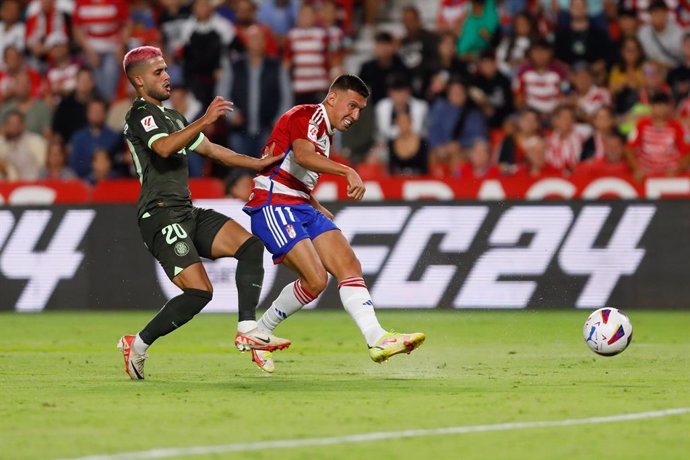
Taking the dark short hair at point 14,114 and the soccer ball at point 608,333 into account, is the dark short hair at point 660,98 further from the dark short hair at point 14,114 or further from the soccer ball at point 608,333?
the dark short hair at point 14,114

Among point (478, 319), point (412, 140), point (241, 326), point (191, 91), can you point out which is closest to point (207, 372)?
point (241, 326)

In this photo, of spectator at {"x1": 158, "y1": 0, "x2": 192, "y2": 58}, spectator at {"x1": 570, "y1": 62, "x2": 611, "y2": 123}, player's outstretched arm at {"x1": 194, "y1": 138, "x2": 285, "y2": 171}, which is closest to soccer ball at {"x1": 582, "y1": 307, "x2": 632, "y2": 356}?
player's outstretched arm at {"x1": 194, "y1": 138, "x2": 285, "y2": 171}

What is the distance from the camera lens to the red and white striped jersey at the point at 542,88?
19.1 meters

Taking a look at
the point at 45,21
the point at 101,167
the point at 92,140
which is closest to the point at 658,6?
the point at 101,167

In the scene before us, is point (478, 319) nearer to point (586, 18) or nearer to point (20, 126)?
point (586, 18)

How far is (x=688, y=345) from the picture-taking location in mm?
12164

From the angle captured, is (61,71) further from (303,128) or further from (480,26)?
(303,128)

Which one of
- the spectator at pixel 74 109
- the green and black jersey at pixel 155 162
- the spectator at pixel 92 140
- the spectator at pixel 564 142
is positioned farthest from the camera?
the spectator at pixel 74 109

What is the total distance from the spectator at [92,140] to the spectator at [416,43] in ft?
14.4

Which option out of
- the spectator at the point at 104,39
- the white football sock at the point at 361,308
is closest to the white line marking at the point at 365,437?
the white football sock at the point at 361,308

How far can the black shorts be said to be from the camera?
9.34 metres

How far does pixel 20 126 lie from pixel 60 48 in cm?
196

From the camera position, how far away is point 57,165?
747 inches

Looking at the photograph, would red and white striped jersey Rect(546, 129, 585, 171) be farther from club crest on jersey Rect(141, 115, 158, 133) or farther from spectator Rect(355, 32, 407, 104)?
club crest on jersey Rect(141, 115, 158, 133)
